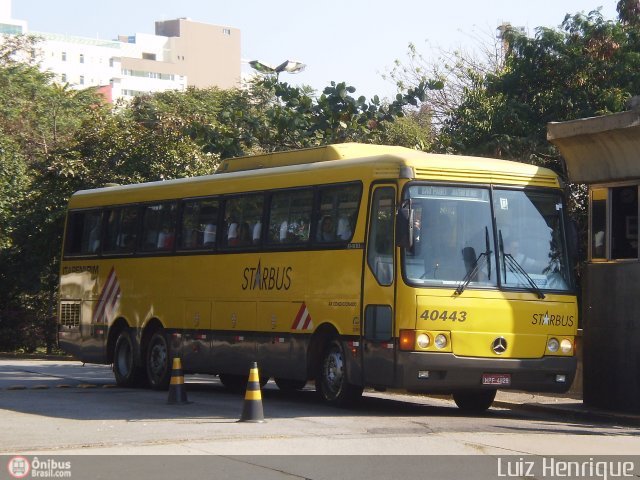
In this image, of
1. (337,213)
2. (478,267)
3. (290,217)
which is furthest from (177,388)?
(478,267)

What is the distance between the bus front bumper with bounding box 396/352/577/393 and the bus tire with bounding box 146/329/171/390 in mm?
6147

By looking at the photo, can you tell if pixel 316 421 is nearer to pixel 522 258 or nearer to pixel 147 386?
pixel 522 258

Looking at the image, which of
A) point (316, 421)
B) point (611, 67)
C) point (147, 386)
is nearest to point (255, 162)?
point (147, 386)

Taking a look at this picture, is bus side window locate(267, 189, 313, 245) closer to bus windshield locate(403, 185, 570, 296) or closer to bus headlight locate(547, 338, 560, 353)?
bus windshield locate(403, 185, 570, 296)

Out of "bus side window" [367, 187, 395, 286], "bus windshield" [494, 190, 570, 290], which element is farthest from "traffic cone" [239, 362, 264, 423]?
"bus windshield" [494, 190, 570, 290]

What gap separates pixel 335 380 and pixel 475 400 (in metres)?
2.24

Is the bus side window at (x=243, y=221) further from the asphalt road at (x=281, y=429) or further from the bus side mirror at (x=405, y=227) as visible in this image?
the bus side mirror at (x=405, y=227)

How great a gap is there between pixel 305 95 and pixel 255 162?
264 inches

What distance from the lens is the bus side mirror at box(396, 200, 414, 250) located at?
48.3ft

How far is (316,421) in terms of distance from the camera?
1420cm

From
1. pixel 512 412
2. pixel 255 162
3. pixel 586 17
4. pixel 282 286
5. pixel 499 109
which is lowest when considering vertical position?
pixel 512 412

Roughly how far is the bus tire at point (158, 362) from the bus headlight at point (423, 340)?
6.41 m

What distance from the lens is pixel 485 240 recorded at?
1538cm

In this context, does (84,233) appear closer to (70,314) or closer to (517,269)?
(70,314)
